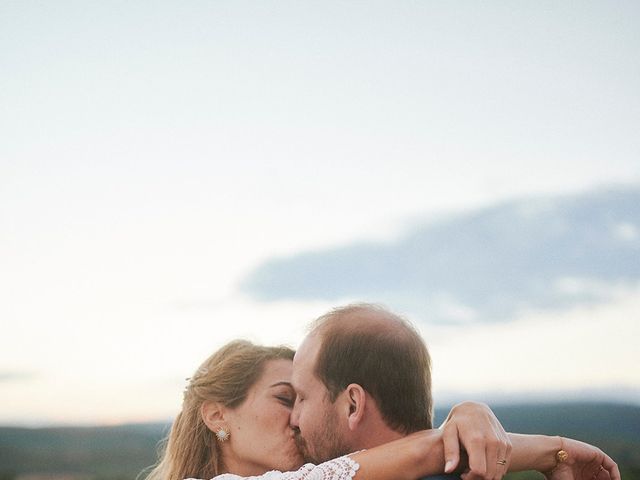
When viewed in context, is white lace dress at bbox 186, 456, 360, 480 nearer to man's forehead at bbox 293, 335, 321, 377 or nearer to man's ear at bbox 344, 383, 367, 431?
man's ear at bbox 344, 383, 367, 431

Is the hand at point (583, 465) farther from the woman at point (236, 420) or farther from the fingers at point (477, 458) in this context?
the woman at point (236, 420)

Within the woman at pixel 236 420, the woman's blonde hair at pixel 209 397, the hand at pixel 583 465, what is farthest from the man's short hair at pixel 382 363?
the woman's blonde hair at pixel 209 397

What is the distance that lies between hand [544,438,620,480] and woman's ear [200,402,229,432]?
2.45 m

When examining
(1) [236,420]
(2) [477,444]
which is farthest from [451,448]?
(1) [236,420]

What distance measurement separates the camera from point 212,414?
5879mm

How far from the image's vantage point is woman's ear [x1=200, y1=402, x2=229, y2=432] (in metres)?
5.82

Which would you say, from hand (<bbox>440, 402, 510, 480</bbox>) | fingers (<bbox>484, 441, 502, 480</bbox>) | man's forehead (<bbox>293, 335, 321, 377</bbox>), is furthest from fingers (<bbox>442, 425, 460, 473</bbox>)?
man's forehead (<bbox>293, 335, 321, 377</bbox>)

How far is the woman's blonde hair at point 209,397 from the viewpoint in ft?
19.1

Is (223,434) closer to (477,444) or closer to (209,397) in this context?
(209,397)

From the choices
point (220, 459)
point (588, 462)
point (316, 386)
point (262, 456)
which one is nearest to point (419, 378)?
point (316, 386)

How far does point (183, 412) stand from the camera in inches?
241

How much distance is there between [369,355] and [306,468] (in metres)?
0.66

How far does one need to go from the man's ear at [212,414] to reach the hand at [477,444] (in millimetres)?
2385

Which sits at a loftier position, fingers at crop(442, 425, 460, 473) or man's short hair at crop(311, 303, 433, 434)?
man's short hair at crop(311, 303, 433, 434)
